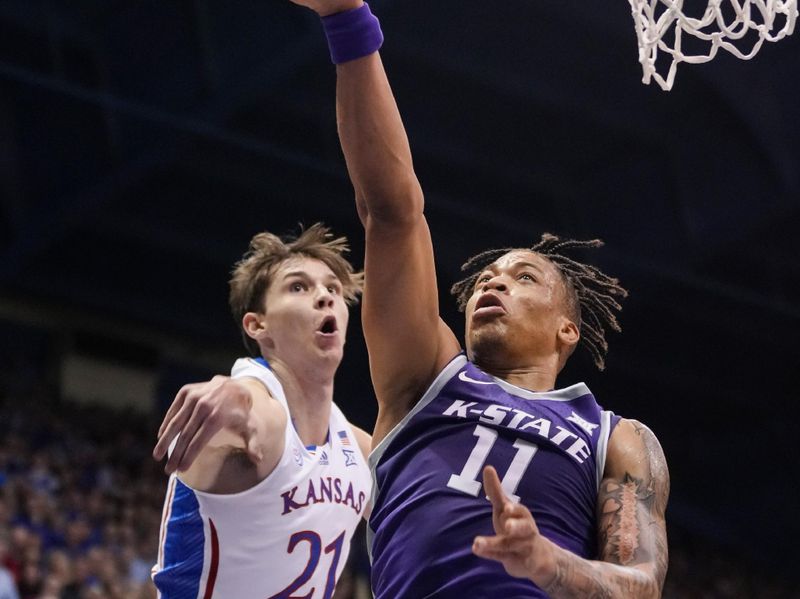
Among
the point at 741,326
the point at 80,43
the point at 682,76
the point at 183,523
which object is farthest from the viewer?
the point at 741,326

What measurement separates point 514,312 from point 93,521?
27.2ft

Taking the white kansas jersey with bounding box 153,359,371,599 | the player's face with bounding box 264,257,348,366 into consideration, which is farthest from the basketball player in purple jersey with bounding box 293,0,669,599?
the player's face with bounding box 264,257,348,366

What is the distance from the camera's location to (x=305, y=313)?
172 inches

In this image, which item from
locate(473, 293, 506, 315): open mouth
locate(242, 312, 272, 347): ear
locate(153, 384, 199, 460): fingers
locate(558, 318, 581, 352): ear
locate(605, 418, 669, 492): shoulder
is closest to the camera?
locate(153, 384, 199, 460): fingers

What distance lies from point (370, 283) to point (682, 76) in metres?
8.57

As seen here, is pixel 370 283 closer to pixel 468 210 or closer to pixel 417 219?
pixel 417 219

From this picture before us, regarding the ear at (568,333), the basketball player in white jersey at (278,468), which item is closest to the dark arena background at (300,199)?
the basketball player in white jersey at (278,468)

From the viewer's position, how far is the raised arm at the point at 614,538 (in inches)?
92.3

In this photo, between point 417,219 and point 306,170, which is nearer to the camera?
point 417,219

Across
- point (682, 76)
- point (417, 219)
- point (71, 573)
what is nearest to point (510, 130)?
point (682, 76)

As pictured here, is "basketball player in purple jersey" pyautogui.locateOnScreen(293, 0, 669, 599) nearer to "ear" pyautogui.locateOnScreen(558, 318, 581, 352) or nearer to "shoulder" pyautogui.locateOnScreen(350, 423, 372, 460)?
"ear" pyautogui.locateOnScreen(558, 318, 581, 352)

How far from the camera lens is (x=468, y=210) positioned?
12094mm

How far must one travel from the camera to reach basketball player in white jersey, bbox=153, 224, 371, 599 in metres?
3.78

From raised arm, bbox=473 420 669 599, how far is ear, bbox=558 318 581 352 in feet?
1.01
